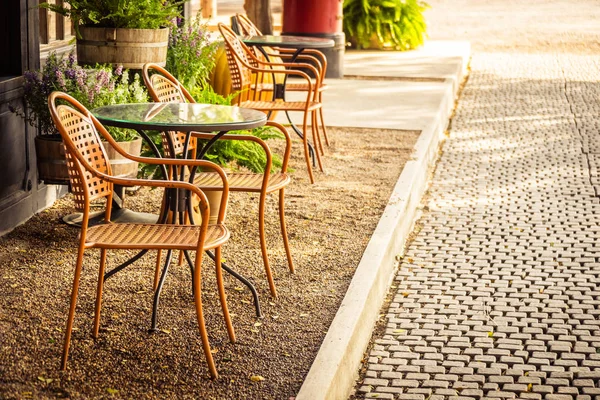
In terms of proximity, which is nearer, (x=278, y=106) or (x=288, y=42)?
(x=278, y=106)

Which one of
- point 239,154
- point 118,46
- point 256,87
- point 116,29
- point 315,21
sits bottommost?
point 239,154

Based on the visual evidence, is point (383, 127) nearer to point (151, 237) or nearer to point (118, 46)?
point (118, 46)

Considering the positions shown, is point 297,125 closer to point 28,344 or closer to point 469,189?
point 469,189

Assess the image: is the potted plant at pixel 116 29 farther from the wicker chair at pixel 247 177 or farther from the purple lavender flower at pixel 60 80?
the wicker chair at pixel 247 177

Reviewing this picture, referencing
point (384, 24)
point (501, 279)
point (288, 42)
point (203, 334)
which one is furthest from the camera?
point (384, 24)

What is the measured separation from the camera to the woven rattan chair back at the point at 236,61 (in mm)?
8312

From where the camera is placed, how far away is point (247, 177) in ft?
18.1

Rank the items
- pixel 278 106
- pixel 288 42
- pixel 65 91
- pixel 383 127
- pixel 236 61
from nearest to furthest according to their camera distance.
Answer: pixel 65 91
pixel 278 106
pixel 236 61
pixel 288 42
pixel 383 127

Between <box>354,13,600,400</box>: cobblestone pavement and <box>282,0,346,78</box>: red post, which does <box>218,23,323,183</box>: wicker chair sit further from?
<box>282,0,346,78</box>: red post

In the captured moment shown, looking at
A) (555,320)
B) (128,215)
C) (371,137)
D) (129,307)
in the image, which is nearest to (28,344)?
(129,307)

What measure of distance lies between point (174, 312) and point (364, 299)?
966 mm

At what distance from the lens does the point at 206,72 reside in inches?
370

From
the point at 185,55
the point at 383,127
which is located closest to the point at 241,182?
the point at 185,55

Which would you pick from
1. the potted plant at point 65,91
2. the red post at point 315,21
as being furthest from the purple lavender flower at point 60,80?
the red post at point 315,21
